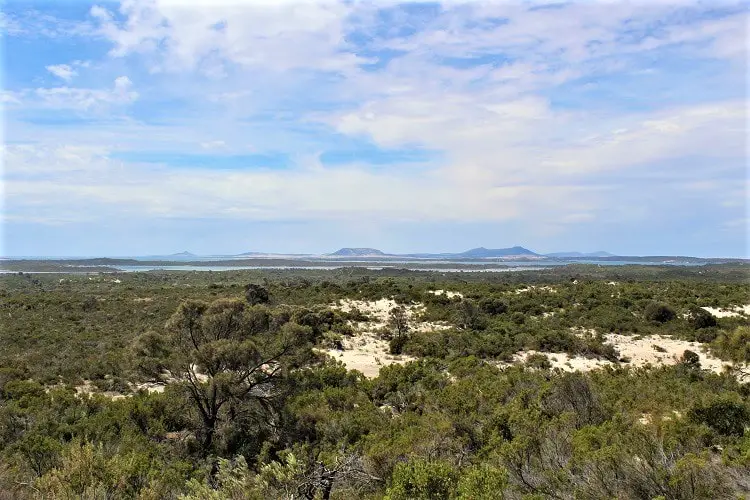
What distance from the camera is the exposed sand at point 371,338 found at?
23.0 metres

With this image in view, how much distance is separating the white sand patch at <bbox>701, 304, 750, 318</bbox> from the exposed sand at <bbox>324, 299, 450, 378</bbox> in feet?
60.1

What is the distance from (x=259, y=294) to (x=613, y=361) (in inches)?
1080

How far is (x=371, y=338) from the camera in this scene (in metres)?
28.4

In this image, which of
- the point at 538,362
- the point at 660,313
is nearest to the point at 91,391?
the point at 538,362

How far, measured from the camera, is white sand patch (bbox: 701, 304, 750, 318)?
106 feet

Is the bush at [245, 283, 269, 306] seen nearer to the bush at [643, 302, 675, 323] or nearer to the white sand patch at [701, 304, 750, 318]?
the bush at [643, 302, 675, 323]

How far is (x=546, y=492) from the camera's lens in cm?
677

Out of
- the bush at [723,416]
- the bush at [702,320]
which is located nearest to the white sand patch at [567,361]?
the bush at [702,320]

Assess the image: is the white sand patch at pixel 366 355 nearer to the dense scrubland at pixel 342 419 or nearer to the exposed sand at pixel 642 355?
the dense scrubland at pixel 342 419

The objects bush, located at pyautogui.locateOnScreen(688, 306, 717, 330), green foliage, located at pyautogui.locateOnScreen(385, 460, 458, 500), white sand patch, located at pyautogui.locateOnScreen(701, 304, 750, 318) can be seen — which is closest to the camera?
green foliage, located at pyautogui.locateOnScreen(385, 460, 458, 500)

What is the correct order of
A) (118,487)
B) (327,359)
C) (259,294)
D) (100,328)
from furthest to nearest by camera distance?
(259,294) → (100,328) → (327,359) → (118,487)

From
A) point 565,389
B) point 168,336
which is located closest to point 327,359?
point 168,336

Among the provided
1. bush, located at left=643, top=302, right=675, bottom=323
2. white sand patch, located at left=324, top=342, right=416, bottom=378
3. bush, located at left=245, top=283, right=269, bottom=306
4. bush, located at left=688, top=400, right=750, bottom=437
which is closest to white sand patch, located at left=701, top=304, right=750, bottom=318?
bush, located at left=643, top=302, right=675, bottom=323

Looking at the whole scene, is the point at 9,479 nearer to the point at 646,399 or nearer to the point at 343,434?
the point at 343,434
